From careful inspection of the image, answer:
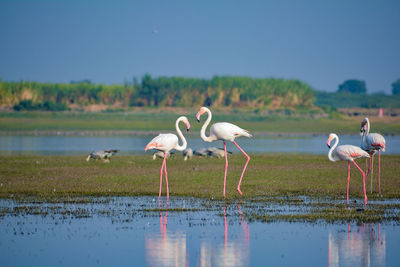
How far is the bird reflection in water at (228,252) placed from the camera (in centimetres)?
1030

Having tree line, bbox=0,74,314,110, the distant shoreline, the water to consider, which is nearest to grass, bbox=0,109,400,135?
the distant shoreline

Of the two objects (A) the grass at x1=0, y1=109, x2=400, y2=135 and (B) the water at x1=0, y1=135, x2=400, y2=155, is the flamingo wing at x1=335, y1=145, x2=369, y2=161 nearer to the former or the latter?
(B) the water at x1=0, y1=135, x2=400, y2=155

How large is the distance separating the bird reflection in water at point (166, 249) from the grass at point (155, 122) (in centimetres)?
5435

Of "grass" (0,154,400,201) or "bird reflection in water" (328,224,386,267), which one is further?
"grass" (0,154,400,201)

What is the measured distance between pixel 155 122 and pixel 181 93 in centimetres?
2732

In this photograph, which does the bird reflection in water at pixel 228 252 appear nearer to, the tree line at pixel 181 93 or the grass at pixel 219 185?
Result: the grass at pixel 219 185

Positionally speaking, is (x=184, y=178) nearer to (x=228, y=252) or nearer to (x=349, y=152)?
(x=349, y=152)

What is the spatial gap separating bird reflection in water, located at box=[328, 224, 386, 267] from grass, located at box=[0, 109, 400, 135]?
182 ft

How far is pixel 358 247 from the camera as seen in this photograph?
11367mm

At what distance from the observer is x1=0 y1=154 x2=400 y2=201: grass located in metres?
18.3

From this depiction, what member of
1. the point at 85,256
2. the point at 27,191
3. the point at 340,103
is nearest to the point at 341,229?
the point at 85,256

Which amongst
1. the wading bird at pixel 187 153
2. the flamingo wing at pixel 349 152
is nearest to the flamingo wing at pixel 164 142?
the flamingo wing at pixel 349 152

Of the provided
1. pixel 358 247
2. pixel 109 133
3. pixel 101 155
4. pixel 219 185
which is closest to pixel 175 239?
pixel 358 247

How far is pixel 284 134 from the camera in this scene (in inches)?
2689
